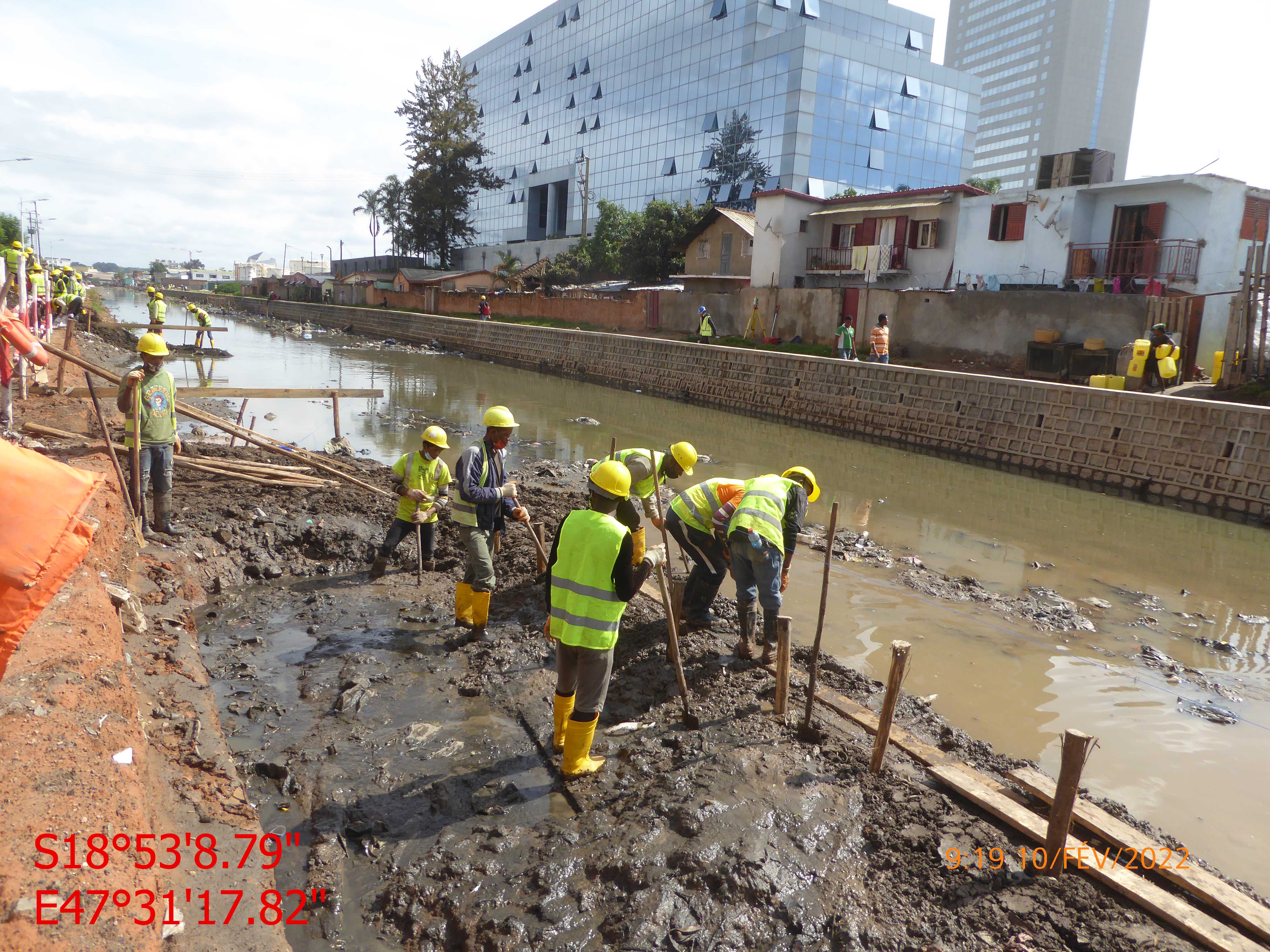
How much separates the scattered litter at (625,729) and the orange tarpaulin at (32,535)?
11.3ft

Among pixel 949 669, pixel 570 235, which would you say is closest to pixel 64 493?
pixel 949 669

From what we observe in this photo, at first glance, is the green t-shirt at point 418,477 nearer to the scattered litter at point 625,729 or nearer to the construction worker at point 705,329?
the scattered litter at point 625,729

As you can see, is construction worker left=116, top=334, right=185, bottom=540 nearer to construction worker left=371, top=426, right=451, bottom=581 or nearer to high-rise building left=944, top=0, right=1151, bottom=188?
construction worker left=371, top=426, right=451, bottom=581

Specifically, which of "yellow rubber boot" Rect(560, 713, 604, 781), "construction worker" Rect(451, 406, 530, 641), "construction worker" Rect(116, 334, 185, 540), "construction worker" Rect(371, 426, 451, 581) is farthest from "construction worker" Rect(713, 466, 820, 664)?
"construction worker" Rect(116, 334, 185, 540)

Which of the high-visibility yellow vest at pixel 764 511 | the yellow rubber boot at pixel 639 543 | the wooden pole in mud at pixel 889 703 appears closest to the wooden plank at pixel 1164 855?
the wooden pole in mud at pixel 889 703

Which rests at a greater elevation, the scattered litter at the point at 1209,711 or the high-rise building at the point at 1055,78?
the high-rise building at the point at 1055,78

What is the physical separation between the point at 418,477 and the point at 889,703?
4629 millimetres

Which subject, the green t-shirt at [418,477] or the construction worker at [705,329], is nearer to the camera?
the green t-shirt at [418,477]

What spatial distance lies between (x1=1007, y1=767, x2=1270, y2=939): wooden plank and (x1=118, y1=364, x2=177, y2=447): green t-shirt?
24.3ft

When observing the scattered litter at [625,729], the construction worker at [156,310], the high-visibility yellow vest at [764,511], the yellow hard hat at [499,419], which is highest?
the construction worker at [156,310]

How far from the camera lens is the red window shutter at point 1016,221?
25.3 m

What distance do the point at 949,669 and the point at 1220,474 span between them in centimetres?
985

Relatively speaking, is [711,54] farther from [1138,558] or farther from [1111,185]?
[1138,558]

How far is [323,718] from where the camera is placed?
4.95 meters
